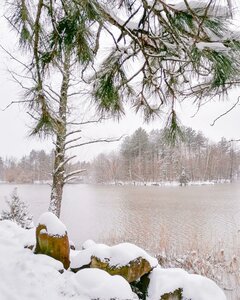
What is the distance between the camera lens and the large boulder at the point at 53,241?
2014mm

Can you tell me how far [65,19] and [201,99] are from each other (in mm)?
791

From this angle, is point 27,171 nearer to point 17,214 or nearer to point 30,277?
point 17,214

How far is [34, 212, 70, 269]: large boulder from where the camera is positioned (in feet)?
6.61

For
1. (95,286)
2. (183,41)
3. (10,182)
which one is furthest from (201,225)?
(10,182)

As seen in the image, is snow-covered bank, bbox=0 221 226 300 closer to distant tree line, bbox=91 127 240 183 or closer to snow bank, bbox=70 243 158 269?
snow bank, bbox=70 243 158 269

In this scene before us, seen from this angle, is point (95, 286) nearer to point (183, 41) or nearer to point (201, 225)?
point (183, 41)

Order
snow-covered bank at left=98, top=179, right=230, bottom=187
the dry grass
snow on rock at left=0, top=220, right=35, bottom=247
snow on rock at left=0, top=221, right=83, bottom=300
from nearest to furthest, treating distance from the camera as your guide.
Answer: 1. snow on rock at left=0, top=221, right=83, bottom=300
2. snow on rock at left=0, top=220, right=35, bottom=247
3. the dry grass
4. snow-covered bank at left=98, top=179, right=230, bottom=187

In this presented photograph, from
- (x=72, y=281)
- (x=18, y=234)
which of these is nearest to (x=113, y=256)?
(x=72, y=281)

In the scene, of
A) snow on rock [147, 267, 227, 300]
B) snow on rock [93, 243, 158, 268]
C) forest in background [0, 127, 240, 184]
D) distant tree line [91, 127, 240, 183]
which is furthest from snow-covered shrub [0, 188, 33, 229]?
distant tree line [91, 127, 240, 183]

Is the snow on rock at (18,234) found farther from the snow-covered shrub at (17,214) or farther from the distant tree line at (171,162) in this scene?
the distant tree line at (171,162)

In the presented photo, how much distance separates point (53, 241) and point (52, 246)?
0.11 ft

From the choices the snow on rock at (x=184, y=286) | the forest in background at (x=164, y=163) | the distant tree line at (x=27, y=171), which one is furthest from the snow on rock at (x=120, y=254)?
the distant tree line at (x=27, y=171)

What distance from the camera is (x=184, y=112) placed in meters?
1.73

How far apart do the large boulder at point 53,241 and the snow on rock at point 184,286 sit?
62 cm
